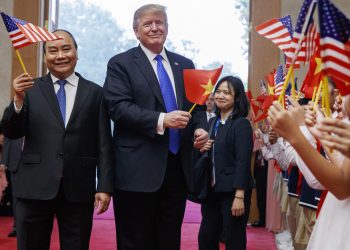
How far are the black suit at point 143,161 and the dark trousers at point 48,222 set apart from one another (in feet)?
0.58

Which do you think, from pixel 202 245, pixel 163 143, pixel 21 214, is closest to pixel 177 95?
pixel 163 143

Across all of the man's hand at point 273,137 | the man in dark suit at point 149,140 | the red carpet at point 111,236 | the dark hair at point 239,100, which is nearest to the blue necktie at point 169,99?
the man in dark suit at point 149,140

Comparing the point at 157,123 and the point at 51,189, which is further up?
the point at 157,123

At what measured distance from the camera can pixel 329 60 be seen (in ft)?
5.21

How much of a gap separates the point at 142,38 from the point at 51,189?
834 mm

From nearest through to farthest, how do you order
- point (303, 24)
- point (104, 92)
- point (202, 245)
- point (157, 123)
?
1. point (303, 24)
2. point (157, 123)
3. point (104, 92)
4. point (202, 245)

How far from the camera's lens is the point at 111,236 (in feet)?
20.4

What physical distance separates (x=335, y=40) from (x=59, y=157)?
1.63 meters

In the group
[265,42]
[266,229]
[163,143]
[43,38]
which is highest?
[265,42]

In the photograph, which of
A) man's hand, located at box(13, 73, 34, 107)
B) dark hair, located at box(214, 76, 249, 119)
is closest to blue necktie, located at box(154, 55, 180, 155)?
man's hand, located at box(13, 73, 34, 107)

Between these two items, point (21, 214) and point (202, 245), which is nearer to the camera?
point (21, 214)

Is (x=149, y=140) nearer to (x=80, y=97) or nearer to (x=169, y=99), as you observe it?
(x=169, y=99)

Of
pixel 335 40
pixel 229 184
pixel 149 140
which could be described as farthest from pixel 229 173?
pixel 335 40

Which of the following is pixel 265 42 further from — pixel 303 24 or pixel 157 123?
pixel 303 24
